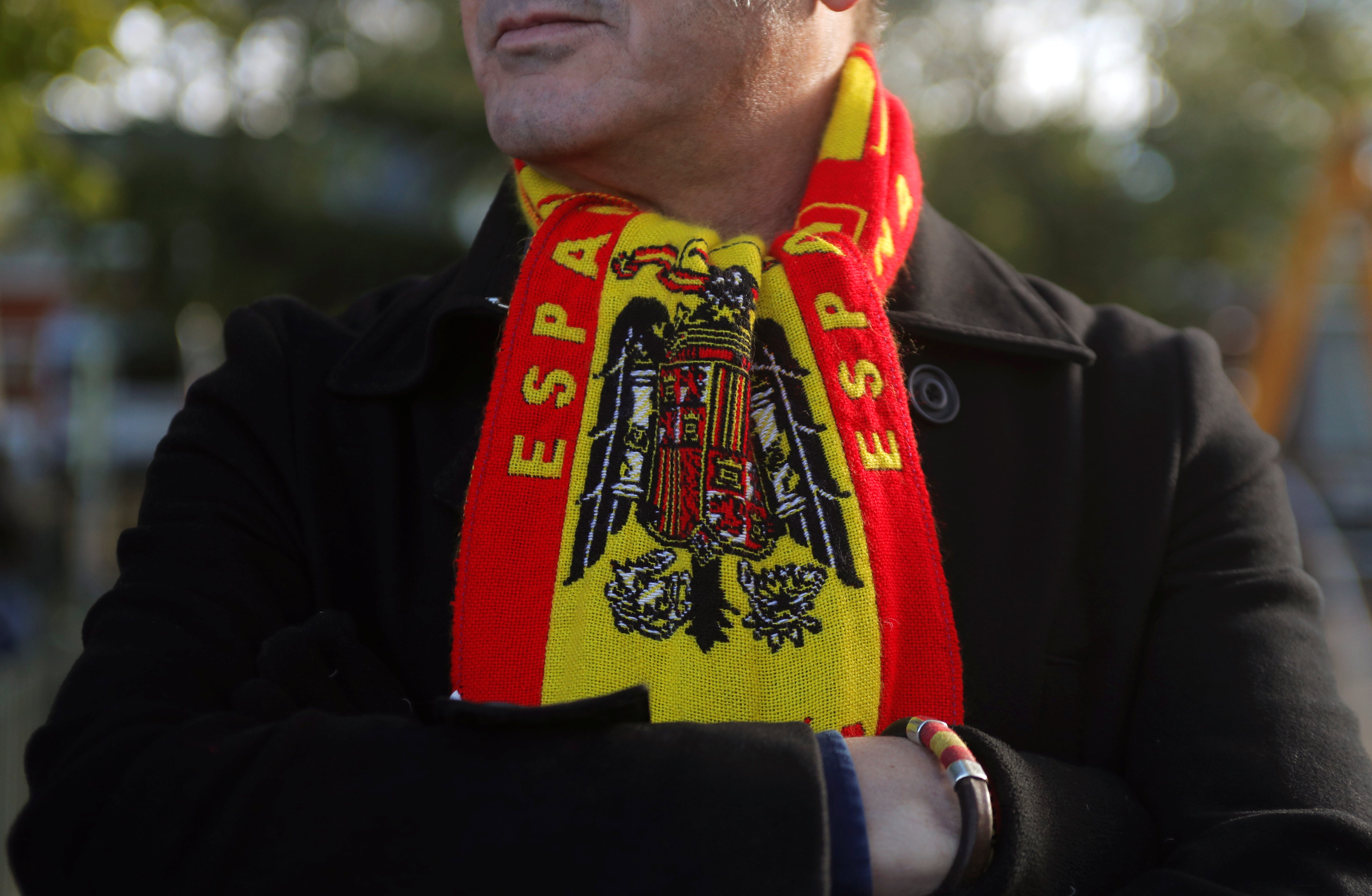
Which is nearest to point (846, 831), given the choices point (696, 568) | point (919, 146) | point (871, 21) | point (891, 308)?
point (696, 568)

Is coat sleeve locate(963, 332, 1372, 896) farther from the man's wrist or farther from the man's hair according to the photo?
the man's hair

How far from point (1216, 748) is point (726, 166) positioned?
A: 115cm

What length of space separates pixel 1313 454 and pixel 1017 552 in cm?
1400

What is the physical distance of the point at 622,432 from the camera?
5.20ft

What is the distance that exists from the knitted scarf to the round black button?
0.06 metres

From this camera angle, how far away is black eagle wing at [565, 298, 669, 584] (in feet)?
4.97

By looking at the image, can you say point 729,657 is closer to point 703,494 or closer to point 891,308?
point 703,494

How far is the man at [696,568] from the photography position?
116 cm

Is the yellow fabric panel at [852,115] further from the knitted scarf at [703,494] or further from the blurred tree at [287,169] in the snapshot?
the blurred tree at [287,169]

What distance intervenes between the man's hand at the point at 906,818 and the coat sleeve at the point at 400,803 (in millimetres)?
110

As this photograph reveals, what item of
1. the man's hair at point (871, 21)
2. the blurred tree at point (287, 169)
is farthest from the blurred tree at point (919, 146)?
the man's hair at point (871, 21)

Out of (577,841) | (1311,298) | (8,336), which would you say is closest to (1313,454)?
(1311,298)

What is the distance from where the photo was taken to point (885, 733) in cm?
138

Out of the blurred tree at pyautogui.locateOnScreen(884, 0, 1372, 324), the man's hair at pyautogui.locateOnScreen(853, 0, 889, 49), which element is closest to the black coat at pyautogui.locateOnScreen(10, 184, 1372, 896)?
the man's hair at pyautogui.locateOnScreen(853, 0, 889, 49)
